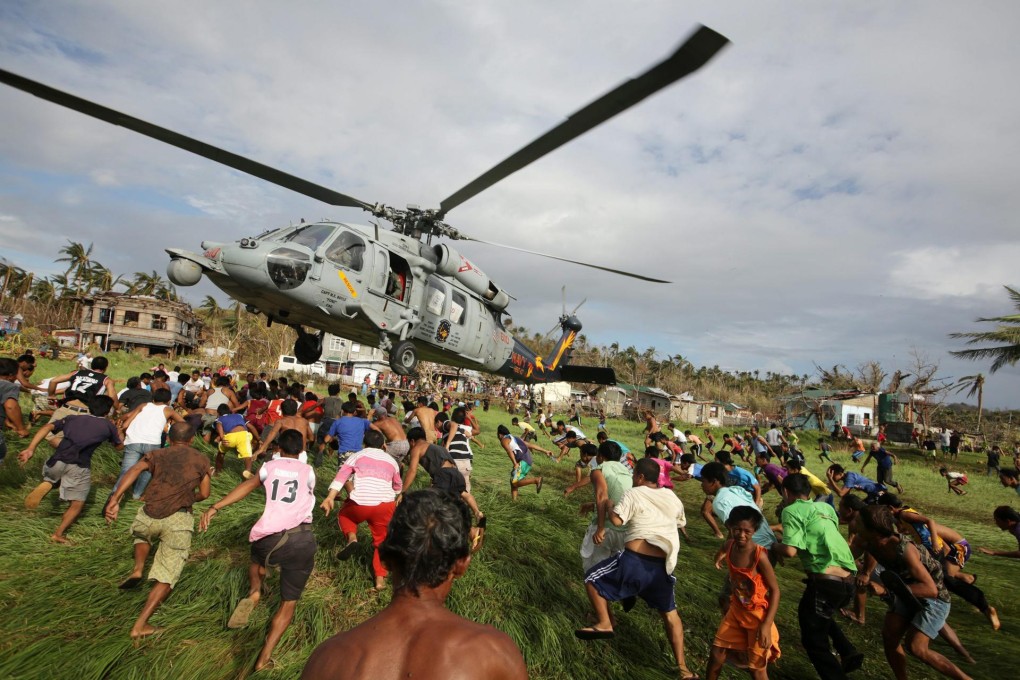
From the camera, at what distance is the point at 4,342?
2647 cm

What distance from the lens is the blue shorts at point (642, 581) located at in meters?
4.07

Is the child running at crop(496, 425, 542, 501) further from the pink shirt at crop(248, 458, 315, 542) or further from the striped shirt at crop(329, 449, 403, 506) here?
the pink shirt at crop(248, 458, 315, 542)

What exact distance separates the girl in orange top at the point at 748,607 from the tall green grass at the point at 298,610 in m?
0.65

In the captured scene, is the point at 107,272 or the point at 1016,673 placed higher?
the point at 107,272

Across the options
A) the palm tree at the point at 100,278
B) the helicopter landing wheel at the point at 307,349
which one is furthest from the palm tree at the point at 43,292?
the helicopter landing wheel at the point at 307,349

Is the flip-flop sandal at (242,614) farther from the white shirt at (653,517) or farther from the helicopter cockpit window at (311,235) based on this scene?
the helicopter cockpit window at (311,235)

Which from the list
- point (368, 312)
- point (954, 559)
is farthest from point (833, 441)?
point (368, 312)

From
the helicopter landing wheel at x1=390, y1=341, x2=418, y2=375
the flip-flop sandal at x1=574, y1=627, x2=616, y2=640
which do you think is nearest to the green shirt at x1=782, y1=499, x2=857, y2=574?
the flip-flop sandal at x1=574, y1=627, x2=616, y2=640

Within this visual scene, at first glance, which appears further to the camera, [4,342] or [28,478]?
[4,342]

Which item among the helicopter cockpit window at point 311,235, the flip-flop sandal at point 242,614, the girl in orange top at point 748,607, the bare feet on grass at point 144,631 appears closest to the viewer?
the girl in orange top at point 748,607

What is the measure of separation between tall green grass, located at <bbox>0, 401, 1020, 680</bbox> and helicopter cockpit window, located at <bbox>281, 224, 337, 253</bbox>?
378 centimetres

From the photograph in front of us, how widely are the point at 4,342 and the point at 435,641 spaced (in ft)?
117

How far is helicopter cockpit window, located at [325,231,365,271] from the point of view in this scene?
831 cm

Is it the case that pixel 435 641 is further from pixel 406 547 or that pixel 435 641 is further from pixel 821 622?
pixel 821 622
